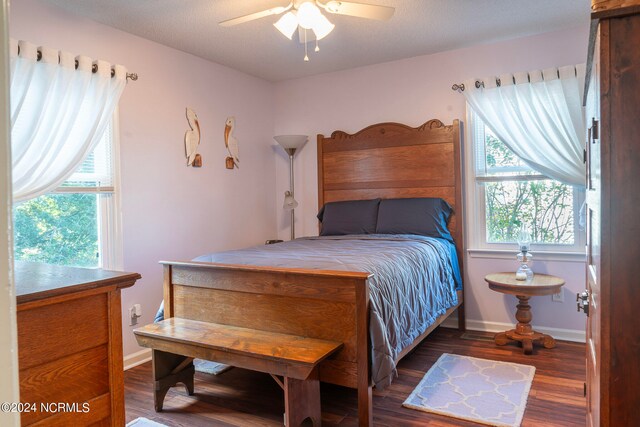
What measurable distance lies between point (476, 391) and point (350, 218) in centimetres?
194

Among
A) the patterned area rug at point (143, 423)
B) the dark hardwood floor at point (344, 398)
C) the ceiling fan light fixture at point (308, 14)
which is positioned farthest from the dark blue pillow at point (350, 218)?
the patterned area rug at point (143, 423)

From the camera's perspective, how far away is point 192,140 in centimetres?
389

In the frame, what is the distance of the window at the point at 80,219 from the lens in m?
2.80

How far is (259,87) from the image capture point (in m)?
4.76

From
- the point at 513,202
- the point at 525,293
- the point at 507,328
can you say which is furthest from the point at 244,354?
the point at 513,202

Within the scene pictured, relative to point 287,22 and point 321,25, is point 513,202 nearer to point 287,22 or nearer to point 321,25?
point 321,25

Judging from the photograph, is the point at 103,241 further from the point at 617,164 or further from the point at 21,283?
the point at 617,164

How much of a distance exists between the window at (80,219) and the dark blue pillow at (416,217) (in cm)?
218

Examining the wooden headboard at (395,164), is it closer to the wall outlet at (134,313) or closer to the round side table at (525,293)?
the round side table at (525,293)

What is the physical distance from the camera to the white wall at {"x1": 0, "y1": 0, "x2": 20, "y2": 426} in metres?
0.45

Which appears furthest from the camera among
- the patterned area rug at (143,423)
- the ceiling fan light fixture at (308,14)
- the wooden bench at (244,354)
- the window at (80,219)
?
the window at (80,219)

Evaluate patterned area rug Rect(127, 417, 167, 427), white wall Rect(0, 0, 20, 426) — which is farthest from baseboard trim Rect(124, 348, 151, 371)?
white wall Rect(0, 0, 20, 426)

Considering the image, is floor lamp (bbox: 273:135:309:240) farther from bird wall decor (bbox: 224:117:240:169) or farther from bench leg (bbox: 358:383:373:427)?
bench leg (bbox: 358:383:373:427)

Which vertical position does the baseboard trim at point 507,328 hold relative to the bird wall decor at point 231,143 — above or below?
below
